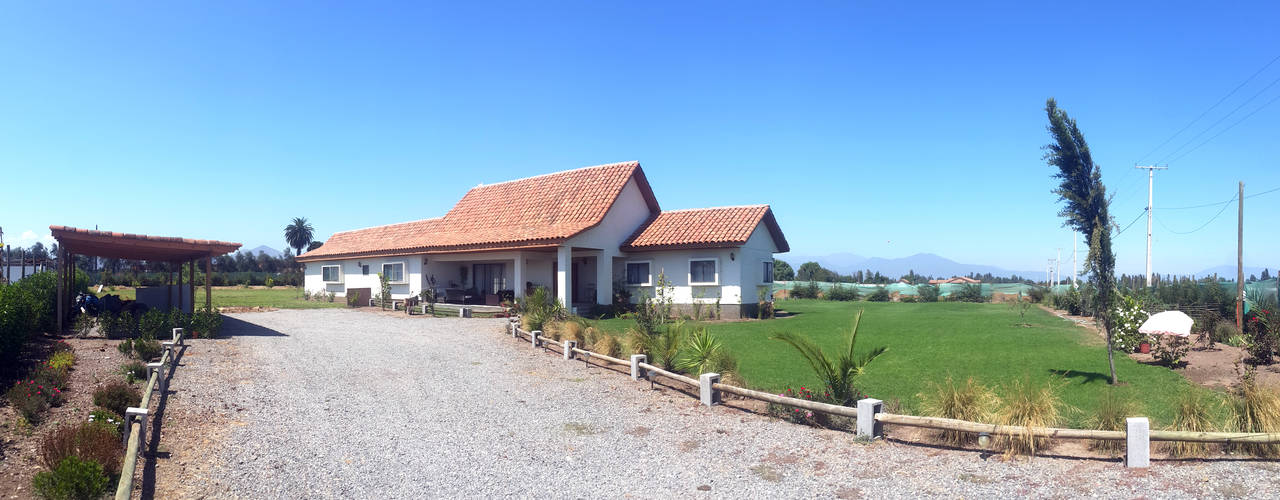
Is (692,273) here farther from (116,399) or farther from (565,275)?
(116,399)

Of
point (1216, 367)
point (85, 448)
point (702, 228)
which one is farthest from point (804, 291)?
point (85, 448)

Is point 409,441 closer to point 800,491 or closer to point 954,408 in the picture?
point 800,491

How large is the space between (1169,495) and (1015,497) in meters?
1.26

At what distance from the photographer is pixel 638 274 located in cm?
2553

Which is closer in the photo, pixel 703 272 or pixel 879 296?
pixel 703 272

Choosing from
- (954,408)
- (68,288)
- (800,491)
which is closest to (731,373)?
(954,408)

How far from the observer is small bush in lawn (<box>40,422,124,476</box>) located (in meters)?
5.96

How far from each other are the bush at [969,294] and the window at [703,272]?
27.4 meters

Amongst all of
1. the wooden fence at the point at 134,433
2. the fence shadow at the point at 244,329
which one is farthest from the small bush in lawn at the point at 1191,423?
the fence shadow at the point at 244,329

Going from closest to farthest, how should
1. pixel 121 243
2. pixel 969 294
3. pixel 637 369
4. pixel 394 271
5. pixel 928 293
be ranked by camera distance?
pixel 637 369
pixel 121 243
pixel 394 271
pixel 928 293
pixel 969 294

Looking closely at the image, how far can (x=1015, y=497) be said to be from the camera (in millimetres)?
5746

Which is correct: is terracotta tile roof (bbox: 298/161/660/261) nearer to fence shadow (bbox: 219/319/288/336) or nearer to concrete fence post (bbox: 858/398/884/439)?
fence shadow (bbox: 219/319/288/336)

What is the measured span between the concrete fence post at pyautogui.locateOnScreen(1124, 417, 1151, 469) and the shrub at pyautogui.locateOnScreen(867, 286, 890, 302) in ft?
127

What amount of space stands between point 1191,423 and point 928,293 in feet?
133
